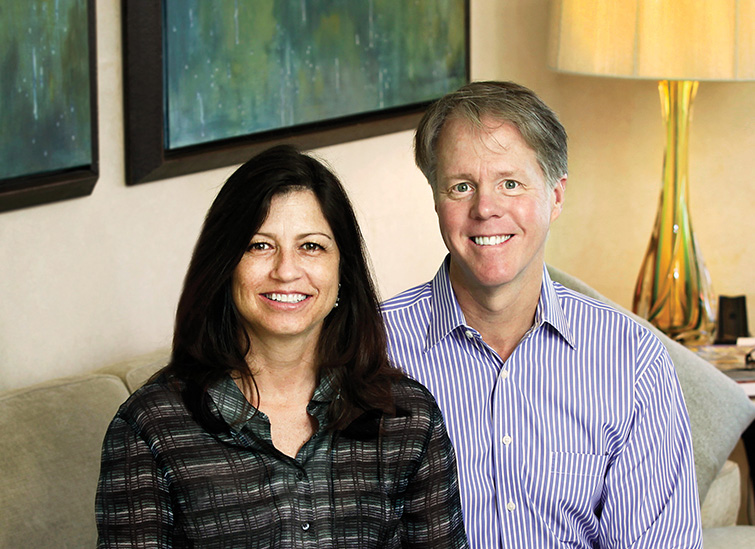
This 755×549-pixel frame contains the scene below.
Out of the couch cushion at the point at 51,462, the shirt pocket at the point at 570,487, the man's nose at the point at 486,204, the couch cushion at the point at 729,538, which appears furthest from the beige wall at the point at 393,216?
the couch cushion at the point at 729,538

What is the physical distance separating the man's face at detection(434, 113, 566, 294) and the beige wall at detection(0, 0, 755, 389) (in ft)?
2.26

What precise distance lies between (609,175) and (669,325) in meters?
0.75

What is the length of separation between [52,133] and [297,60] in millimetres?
720

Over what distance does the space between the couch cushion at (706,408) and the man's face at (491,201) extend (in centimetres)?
69

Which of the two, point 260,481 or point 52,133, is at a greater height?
point 52,133

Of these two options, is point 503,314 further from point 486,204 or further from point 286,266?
point 286,266

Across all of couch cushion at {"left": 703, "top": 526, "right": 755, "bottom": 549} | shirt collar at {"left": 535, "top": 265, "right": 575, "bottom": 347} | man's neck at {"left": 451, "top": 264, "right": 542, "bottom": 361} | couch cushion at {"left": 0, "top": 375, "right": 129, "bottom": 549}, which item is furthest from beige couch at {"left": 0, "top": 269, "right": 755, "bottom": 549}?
couch cushion at {"left": 703, "top": 526, "right": 755, "bottom": 549}

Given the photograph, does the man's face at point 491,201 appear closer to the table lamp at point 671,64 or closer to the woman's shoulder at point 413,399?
the woman's shoulder at point 413,399

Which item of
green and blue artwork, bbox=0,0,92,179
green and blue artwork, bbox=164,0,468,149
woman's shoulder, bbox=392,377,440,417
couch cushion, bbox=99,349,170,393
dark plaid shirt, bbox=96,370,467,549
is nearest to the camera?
dark plaid shirt, bbox=96,370,467,549

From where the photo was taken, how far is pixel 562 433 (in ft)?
5.26

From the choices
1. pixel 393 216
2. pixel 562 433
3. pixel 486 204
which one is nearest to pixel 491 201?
pixel 486 204

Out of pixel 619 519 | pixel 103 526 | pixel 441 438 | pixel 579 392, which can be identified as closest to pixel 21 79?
pixel 103 526

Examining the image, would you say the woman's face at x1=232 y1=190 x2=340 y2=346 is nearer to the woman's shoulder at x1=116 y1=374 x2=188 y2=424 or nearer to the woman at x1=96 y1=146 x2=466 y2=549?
the woman at x1=96 y1=146 x2=466 y2=549

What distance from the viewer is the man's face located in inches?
61.3
